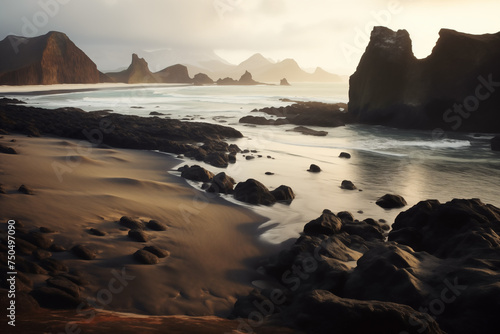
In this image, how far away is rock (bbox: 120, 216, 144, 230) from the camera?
8048 mm

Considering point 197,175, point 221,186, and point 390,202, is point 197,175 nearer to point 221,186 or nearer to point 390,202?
point 221,186

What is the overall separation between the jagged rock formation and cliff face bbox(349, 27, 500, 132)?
146584 mm

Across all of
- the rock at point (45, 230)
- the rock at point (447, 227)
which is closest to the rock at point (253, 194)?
the rock at point (447, 227)

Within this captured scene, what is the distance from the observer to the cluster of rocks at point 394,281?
15.2 ft

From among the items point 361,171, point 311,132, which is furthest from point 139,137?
point 311,132

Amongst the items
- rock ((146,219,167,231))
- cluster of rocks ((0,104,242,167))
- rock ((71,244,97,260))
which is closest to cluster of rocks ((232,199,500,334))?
rock ((146,219,167,231))

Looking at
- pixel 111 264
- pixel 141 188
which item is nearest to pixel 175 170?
pixel 141 188

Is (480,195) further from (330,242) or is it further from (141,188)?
(141,188)

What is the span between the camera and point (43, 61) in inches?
4001

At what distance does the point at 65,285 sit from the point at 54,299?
0.29 meters

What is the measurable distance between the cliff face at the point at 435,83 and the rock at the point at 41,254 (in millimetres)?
37590

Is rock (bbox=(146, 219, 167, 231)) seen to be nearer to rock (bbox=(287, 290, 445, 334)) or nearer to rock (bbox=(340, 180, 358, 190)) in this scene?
rock (bbox=(287, 290, 445, 334))

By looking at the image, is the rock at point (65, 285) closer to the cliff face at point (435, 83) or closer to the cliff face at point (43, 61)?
the cliff face at point (435, 83)

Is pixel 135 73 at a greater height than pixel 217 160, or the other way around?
pixel 135 73
